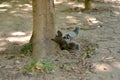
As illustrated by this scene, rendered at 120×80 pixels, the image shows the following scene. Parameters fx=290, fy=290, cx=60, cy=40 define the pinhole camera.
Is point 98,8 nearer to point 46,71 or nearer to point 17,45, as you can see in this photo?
point 17,45

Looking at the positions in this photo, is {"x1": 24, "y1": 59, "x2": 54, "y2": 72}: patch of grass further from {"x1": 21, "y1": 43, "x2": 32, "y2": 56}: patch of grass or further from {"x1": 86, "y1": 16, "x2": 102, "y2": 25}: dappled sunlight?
{"x1": 86, "y1": 16, "x2": 102, "y2": 25}: dappled sunlight

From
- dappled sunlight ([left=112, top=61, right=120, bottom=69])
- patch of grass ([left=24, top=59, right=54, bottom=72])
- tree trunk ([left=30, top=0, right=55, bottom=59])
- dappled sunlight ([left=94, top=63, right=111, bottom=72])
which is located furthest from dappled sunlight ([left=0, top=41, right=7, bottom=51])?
dappled sunlight ([left=112, top=61, right=120, bottom=69])

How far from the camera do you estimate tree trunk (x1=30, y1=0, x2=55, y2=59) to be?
4.70 m

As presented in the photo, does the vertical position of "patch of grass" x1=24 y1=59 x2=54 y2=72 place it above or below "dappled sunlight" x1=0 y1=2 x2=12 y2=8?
below

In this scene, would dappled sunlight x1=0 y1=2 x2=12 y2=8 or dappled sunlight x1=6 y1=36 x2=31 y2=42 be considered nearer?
dappled sunlight x1=6 y1=36 x2=31 y2=42

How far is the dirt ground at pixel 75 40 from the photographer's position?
13.6 feet

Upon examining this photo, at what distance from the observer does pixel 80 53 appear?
4.95 m

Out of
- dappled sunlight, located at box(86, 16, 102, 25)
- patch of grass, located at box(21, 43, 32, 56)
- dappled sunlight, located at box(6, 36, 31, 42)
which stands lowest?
dappled sunlight, located at box(6, 36, 31, 42)

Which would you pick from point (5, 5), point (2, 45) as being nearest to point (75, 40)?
point (2, 45)

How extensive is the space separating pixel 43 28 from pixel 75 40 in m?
1.26

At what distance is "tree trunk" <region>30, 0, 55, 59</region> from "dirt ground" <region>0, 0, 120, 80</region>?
185 millimetres

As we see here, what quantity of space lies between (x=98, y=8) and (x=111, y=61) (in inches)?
213

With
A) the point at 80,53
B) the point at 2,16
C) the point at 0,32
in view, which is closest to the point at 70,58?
the point at 80,53

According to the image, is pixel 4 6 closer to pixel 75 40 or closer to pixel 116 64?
pixel 75 40
